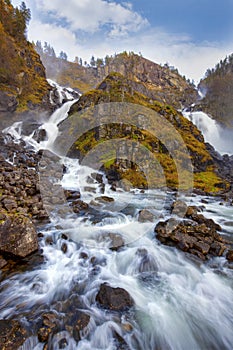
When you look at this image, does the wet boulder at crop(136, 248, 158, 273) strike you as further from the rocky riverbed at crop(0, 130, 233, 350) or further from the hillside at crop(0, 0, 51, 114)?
the hillside at crop(0, 0, 51, 114)

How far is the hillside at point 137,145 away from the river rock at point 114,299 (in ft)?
38.4

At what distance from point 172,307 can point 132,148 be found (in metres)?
14.5

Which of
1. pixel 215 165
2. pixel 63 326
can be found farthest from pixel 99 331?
pixel 215 165

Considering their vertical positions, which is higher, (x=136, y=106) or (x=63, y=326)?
(x=136, y=106)

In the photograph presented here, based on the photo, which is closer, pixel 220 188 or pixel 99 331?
pixel 99 331

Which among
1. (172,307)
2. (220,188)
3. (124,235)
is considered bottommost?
(172,307)

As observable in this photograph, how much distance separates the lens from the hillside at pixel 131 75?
232 ft

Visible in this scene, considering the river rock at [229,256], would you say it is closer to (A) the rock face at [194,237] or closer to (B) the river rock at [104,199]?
(A) the rock face at [194,237]

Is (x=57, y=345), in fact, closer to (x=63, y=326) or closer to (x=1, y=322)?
(x=63, y=326)

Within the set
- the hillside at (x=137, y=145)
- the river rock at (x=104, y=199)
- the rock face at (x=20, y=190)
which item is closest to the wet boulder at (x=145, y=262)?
the rock face at (x=20, y=190)

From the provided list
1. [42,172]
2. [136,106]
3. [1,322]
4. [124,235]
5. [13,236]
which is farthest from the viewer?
[136,106]

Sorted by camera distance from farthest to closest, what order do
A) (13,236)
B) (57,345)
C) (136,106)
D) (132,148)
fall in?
(136,106), (132,148), (13,236), (57,345)

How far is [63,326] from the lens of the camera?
3926mm

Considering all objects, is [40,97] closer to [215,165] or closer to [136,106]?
[136,106]
